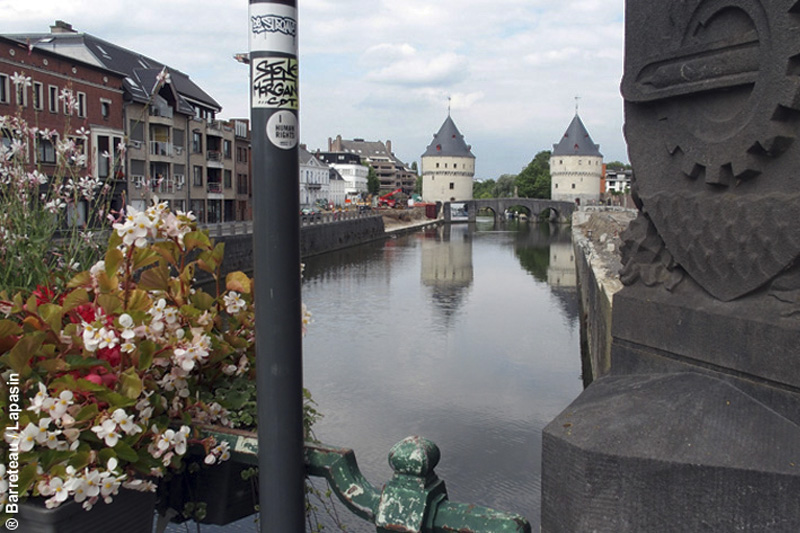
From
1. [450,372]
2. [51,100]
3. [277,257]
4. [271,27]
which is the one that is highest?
[51,100]

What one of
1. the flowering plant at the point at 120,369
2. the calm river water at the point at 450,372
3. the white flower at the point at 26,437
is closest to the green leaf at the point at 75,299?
the flowering plant at the point at 120,369

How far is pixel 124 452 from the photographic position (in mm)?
1721

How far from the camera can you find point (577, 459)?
6.16 ft

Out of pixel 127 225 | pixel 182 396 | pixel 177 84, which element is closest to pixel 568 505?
pixel 182 396

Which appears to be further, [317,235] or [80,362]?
[317,235]

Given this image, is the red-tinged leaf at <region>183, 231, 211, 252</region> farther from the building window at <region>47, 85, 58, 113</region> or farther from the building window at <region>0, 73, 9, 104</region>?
the building window at <region>47, 85, 58, 113</region>

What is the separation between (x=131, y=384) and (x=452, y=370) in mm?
11795

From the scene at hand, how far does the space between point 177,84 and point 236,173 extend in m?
6.49

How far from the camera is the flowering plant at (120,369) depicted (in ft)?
5.46

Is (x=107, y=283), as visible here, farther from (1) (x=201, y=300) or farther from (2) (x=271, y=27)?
(2) (x=271, y=27)

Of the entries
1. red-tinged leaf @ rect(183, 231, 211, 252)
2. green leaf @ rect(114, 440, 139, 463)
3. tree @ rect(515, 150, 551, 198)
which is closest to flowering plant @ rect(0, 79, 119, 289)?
red-tinged leaf @ rect(183, 231, 211, 252)

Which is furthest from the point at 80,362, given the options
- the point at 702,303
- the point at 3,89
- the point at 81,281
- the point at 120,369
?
the point at 3,89

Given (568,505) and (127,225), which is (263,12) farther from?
(568,505)

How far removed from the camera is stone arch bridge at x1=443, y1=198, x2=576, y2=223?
80.0 meters
